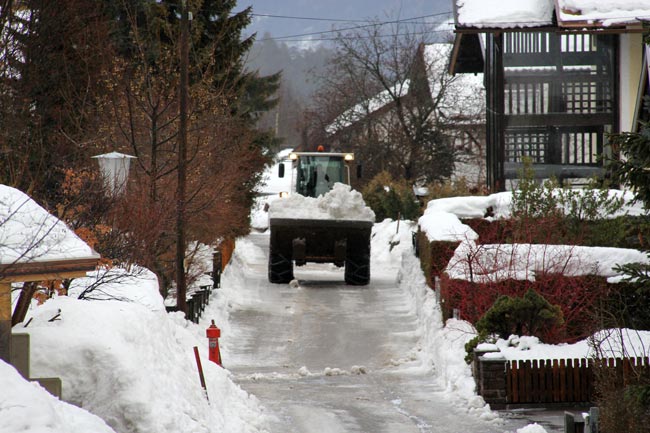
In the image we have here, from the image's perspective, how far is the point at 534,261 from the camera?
59.0 ft

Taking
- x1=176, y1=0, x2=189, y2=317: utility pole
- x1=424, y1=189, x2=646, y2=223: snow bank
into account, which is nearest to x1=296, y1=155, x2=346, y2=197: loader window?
x1=424, y1=189, x2=646, y2=223: snow bank

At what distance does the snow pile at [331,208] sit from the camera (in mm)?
26953

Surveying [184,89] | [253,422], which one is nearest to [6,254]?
[253,422]

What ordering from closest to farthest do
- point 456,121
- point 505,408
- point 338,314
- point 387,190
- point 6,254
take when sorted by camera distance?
point 6,254, point 505,408, point 338,314, point 387,190, point 456,121

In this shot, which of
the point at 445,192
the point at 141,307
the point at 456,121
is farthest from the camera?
the point at 456,121

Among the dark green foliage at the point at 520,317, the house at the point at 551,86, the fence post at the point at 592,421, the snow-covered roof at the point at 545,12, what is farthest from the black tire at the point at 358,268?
the fence post at the point at 592,421

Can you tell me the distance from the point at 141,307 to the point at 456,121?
45239mm

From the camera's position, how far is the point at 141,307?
37.8 feet

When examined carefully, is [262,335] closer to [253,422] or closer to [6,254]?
[253,422]

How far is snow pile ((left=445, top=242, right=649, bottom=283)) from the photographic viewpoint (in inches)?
695

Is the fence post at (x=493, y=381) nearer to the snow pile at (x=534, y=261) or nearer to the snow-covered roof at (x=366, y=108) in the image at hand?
the snow pile at (x=534, y=261)

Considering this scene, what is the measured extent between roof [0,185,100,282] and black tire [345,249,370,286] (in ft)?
60.8

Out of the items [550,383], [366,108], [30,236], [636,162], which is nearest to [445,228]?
[550,383]

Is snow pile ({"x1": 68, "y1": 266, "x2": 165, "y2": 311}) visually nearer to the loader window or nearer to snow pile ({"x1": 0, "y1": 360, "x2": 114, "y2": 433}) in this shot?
snow pile ({"x1": 0, "y1": 360, "x2": 114, "y2": 433})
